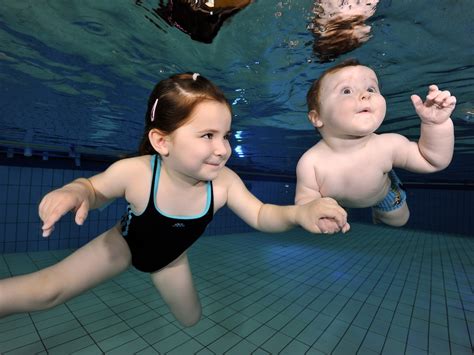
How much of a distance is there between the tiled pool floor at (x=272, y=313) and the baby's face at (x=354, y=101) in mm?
3482

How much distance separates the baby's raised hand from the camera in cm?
159

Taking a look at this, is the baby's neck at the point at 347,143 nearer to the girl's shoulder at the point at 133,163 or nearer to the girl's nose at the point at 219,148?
the girl's nose at the point at 219,148

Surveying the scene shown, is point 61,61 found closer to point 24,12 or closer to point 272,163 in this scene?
point 24,12

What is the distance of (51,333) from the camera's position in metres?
3.98

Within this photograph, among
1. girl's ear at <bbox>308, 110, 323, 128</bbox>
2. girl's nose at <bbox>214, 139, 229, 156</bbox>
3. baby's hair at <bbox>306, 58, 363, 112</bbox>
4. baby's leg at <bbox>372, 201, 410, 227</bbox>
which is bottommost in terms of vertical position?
baby's leg at <bbox>372, 201, 410, 227</bbox>

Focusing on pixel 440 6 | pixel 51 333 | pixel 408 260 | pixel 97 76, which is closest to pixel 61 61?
pixel 97 76

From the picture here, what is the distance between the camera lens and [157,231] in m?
2.34

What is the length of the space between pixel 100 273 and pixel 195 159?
1.41 meters

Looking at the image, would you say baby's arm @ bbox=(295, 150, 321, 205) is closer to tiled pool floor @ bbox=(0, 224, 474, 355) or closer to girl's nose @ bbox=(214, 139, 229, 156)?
girl's nose @ bbox=(214, 139, 229, 156)

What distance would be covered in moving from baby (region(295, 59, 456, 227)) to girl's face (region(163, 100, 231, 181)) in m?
0.76

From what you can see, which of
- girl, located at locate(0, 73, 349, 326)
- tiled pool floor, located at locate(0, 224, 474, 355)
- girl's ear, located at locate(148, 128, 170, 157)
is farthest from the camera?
tiled pool floor, located at locate(0, 224, 474, 355)

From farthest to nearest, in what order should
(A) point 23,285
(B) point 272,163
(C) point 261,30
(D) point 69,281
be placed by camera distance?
(B) point 272,163 < (C) point 261,30 < (D) point 69,281 < (A) point 23,285

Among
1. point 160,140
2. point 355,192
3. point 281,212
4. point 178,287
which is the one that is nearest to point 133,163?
point 160,140

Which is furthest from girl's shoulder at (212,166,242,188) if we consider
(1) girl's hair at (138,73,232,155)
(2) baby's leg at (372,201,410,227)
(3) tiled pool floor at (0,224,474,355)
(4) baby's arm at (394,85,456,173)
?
(3) tiled pool floor at (0,224,474,355)
